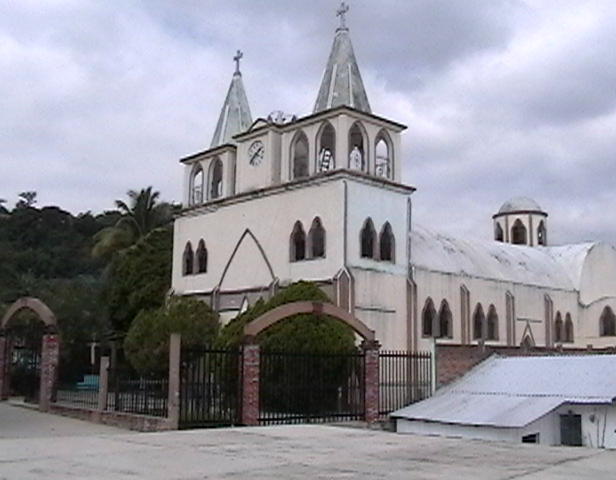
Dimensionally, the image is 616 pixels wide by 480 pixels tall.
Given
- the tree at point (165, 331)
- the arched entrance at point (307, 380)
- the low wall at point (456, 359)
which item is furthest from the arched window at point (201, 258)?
the arched entrance at point (307, 380)

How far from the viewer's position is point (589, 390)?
68.9 feet

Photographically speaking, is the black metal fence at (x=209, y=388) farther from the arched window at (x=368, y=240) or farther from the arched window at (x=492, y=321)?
the arched window at (x=492, y=321)

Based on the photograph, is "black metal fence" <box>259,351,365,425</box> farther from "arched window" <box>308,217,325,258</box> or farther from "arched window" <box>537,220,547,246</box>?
"arched window" <box>537,220,547,246</box>

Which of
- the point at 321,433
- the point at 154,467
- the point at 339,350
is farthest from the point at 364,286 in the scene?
the point at 154,467

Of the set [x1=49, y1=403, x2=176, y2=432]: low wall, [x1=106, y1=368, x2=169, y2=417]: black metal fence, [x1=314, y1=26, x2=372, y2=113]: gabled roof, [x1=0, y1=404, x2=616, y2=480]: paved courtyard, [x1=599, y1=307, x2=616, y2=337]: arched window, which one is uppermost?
[x1=314, y1=26, x2=372, y2=113]: gabled roof

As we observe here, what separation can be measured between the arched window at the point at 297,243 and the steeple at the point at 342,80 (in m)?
4.54

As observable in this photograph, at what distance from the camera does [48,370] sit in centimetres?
2128

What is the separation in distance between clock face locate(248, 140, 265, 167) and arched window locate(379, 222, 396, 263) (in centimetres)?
561

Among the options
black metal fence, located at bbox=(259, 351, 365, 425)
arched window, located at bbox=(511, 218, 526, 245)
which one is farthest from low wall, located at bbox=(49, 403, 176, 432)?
arched window, located at bbox=(511, 218, 526, 245)

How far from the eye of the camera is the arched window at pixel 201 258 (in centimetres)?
→ 3281

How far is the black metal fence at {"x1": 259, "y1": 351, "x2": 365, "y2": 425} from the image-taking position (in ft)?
62.5

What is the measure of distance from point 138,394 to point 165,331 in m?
8.23

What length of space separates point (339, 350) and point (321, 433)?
22.8 feet

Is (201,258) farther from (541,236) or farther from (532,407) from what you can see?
(541,236)
